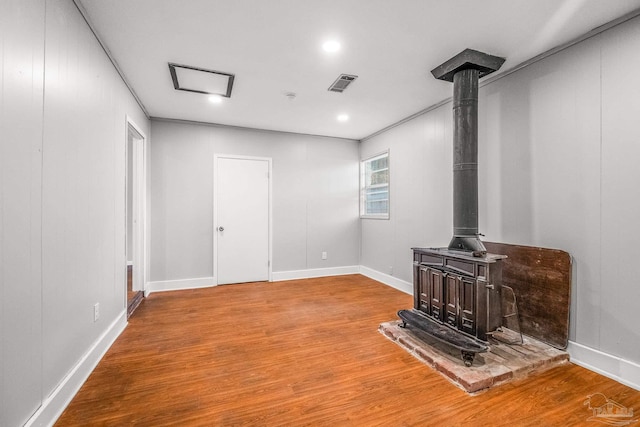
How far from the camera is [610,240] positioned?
2.17m

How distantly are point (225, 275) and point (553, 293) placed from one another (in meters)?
4.27

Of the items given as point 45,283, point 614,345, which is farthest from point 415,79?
point 45,283

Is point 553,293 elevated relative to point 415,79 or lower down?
lower down

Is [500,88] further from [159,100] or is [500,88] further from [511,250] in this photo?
[159,100]

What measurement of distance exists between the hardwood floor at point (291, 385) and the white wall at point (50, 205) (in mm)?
366

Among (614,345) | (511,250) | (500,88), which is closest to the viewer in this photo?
(614,345)

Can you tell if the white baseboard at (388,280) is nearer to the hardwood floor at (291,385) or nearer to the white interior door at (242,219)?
the hardwood floor at (291,385)

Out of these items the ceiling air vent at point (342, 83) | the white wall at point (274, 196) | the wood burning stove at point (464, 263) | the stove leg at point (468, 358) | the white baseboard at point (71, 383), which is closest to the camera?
the white baseboard at point (71, 383)

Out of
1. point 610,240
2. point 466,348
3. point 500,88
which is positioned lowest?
point 466,348

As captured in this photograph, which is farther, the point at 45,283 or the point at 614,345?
the point at 614,345

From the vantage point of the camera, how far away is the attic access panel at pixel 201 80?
9.64 feet

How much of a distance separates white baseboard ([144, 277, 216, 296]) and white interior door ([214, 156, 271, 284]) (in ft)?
0.57

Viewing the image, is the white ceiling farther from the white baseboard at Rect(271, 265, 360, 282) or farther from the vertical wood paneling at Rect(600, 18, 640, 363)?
the white baseboard at Rect(271, 265, 360, 282)

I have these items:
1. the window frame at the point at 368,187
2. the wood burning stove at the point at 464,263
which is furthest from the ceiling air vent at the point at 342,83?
the window frame at the point at 368,187
